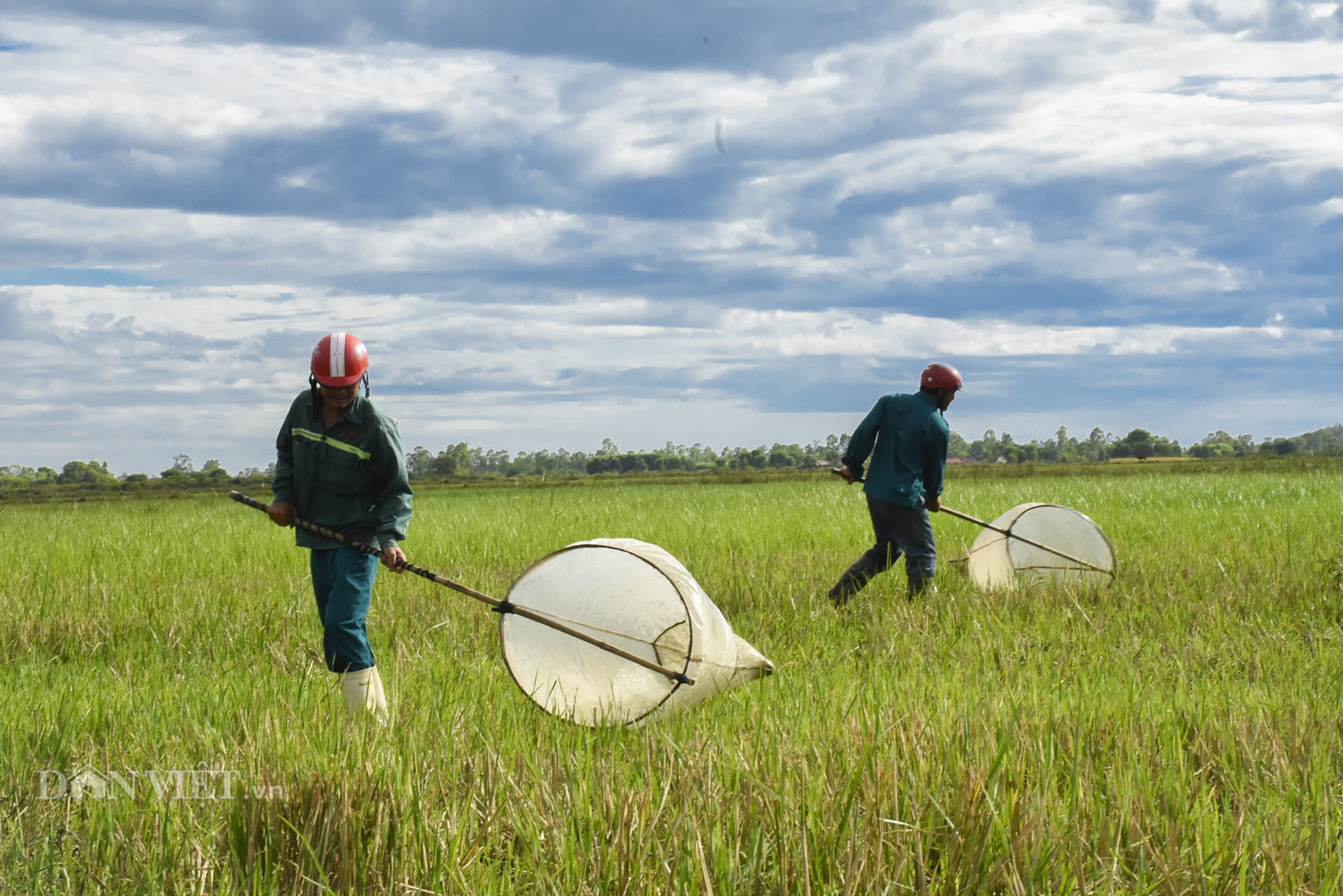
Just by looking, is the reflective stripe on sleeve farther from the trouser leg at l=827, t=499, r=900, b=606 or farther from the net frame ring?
the trouser leg at l=827, t=499, r=900, b=606

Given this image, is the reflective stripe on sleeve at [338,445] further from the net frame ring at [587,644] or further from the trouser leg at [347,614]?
the net frame ring at [587,644]

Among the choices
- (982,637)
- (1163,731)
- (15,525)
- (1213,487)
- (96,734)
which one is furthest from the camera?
(1213,487)

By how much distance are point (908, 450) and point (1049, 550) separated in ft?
4.66

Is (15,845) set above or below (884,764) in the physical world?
below

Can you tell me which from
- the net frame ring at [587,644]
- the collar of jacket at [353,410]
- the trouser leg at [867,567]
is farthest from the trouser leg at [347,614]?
the trouser leg at [867,567]

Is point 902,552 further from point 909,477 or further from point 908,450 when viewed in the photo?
point 908,450

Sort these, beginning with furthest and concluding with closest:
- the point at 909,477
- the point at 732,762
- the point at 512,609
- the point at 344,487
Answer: the point at 909,477
the point at 344,487
the point at 512,609
the point at 732,762

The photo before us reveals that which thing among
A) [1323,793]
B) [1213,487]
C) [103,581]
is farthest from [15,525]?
[1213,487]

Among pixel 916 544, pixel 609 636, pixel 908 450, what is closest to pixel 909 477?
pixel 908 450

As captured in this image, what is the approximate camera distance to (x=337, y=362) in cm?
461

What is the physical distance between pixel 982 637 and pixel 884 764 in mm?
2913

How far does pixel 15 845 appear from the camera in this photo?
108 inches

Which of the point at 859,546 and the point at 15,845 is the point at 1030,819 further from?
the point at 859,546

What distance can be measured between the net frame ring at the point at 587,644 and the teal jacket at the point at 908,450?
330 cm
